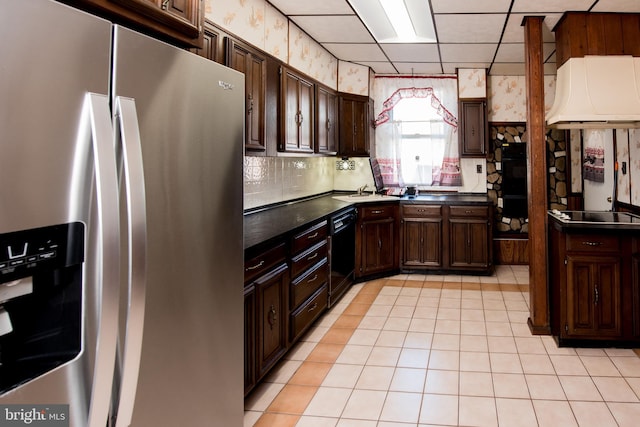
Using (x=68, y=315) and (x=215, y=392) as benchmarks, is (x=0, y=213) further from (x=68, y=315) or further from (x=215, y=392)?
(x=215, y=392)

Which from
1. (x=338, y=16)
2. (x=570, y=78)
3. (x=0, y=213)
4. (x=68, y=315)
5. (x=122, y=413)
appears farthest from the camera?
(x=338, y=16)

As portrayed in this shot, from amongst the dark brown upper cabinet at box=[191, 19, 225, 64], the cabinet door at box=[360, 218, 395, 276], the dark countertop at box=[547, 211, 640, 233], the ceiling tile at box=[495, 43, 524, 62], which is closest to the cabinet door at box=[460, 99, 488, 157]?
the ceiling tile at box=[495, 43, 524, 62]

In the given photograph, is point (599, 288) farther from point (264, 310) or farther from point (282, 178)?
point (282, 178)

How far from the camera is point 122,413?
1101 millimetres

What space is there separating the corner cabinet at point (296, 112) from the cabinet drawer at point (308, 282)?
3.19 ft

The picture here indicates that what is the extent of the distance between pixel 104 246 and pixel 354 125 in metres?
4.69

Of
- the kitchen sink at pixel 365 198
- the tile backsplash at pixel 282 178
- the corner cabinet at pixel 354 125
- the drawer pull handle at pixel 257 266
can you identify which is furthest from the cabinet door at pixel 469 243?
the drawer pull handle at pixel 257 266

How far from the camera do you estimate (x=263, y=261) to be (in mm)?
2564

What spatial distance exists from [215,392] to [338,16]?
3232 mm

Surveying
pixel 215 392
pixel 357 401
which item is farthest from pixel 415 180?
pixel 215 392

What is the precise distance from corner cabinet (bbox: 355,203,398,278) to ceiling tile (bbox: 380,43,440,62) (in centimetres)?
162

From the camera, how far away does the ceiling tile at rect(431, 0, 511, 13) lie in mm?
3473

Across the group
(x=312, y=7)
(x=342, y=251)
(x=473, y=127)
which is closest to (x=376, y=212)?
(x=342, y=251)

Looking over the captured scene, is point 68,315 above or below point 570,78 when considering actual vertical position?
below
